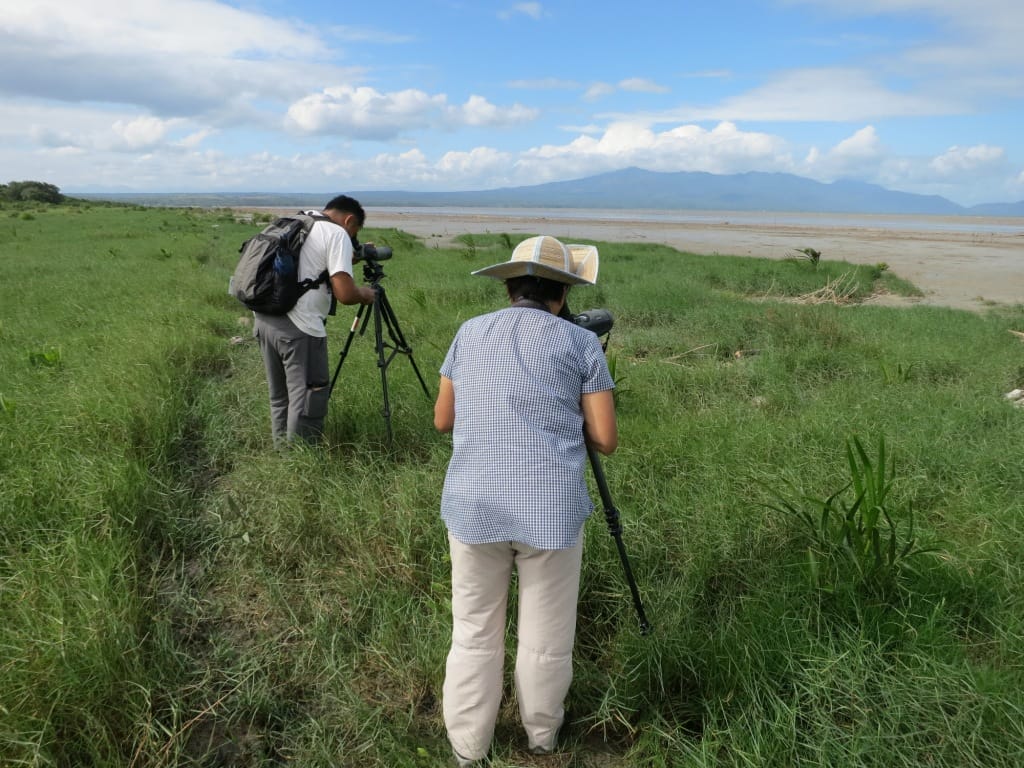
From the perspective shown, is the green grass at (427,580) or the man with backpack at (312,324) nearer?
the green grass at (427,580)

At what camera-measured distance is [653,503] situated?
3.11 meters

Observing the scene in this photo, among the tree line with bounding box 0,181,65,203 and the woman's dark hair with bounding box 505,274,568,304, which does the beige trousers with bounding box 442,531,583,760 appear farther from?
the tree line with bounding box 0,181,65,203

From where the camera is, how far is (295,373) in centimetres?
350

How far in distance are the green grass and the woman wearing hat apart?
0.30 m

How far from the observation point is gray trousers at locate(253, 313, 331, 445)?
343 cm

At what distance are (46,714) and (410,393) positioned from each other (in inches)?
121

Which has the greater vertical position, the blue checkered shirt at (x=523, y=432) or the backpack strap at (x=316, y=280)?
the backpack strap at (x=316, y=280)

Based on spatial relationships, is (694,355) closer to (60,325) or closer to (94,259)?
(60,325)

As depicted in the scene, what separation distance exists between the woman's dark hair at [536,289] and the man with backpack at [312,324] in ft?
5.75

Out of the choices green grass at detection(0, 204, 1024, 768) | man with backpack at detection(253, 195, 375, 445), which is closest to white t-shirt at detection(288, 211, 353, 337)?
man with backpack at detection(253, 195, 375, 445)

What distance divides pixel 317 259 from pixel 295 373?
24.9 inches

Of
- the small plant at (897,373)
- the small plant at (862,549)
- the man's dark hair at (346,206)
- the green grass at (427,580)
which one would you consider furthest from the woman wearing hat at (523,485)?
the small plant at (897,373)

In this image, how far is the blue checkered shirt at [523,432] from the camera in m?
1.66

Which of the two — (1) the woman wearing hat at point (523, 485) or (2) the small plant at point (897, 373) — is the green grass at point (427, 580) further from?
(1) the woman wearing hat at point (523, 485)
